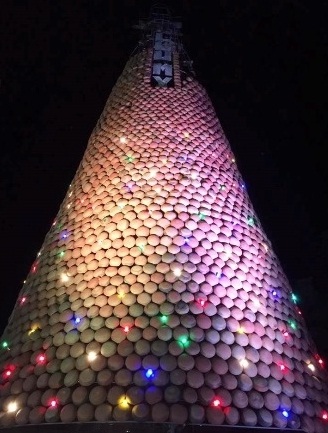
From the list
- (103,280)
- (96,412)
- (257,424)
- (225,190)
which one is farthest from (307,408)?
(225,190)

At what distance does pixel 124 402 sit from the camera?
3225 millimetres

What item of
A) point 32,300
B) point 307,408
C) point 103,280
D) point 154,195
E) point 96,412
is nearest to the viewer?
point 96,412

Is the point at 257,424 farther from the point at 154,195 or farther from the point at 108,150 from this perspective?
the point at 108,150

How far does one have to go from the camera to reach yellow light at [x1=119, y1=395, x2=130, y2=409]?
3.20 m

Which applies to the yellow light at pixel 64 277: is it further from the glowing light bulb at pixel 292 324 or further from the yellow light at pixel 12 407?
the glowing light bulb at pixel 292 324

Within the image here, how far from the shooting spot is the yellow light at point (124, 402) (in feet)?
10.5

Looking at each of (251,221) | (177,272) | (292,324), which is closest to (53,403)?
(177,272)

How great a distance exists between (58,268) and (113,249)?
1.80 ft

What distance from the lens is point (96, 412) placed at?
3.20m

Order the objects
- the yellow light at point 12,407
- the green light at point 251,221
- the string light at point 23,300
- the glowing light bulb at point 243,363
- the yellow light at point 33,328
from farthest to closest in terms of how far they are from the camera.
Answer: the green light at point 251,221 < the string light at point 23,300 < the yellow light at point 33,328 < the glowing light bulb at point 243,363 < the yellow light at point 12,407

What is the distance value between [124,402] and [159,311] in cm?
73

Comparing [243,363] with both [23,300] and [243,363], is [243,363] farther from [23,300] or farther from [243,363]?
[23,300]

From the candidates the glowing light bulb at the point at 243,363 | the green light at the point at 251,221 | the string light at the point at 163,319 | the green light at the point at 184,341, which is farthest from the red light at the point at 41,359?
the green light at the point at 251,221

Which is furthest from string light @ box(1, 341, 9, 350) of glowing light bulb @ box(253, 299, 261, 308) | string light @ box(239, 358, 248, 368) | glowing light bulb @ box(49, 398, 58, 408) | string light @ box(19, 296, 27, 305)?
glowing light bulb @ box(253, 299, 261, 308)
